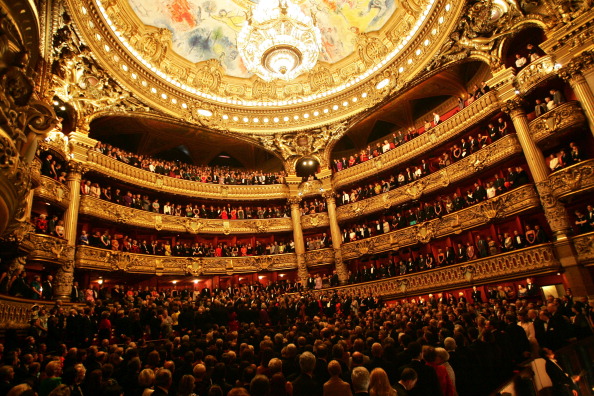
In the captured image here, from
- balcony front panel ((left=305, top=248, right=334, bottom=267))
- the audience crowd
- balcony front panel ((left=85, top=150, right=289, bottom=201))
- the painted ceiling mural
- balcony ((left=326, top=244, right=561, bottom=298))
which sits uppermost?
the painted ceiling mural

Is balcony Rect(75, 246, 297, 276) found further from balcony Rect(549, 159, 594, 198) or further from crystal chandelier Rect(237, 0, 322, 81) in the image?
balcony Rect(549, 159, 594, 198)

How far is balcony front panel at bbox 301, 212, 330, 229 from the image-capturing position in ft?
74.0

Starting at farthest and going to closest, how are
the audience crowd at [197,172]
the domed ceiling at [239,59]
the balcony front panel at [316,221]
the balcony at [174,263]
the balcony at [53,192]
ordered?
the balcony front panel at [316,221], the audience crowd at [197,172], the domed ceiling at [239,59], the balcony at [174,263], the balcony at [53,192]

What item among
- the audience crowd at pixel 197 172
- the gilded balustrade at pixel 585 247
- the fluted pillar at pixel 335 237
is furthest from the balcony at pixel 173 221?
the gilded balustrade at pixel 585 247

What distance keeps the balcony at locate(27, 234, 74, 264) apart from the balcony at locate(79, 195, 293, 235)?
2.37 m

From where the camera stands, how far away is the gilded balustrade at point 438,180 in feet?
51.0

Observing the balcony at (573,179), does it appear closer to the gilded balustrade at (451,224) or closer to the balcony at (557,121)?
the gilded balustrade at (451,224)

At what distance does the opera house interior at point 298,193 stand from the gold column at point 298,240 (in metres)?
0.09

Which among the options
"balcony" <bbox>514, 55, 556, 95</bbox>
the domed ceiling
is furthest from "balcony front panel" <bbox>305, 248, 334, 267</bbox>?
"balcony" <bbox>514, 55, 556, 95</bbox>

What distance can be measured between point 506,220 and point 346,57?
1364 centimetres

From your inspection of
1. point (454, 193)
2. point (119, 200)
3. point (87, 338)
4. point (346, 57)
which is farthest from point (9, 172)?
point (346, 57)

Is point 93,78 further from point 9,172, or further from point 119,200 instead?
point 9,172

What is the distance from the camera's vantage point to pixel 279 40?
16.6m

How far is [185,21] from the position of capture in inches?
813
